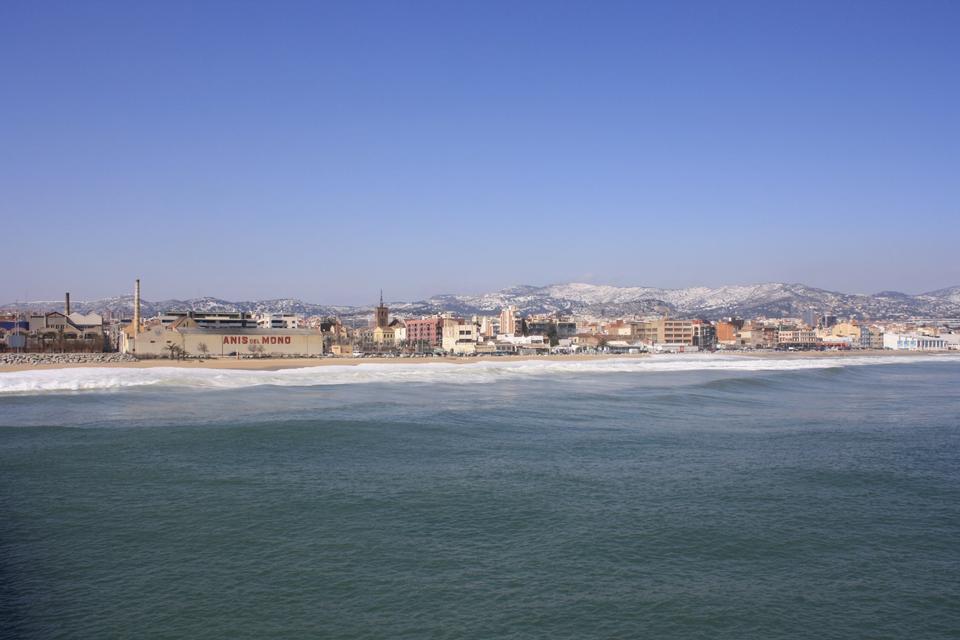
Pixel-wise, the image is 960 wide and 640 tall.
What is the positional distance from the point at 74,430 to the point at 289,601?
1459cm

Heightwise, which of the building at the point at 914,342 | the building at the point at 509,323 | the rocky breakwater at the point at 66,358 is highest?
the building at the point at 509,323

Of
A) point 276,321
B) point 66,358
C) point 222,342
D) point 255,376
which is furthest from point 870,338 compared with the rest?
point 66,358

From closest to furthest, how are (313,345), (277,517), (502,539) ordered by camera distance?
(502,539) < (277,517) < (313,345)

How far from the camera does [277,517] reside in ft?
39.5

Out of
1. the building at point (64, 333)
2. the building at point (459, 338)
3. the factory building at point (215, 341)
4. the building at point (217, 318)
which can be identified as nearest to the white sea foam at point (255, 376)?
the factory building at point (215, 341)

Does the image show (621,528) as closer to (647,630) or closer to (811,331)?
(647,630)

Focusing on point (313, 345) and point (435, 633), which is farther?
point (313, 345)

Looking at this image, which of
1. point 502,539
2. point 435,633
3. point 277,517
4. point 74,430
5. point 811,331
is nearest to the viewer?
point 435,633

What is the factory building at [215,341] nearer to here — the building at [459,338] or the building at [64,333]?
the building at [64,333]

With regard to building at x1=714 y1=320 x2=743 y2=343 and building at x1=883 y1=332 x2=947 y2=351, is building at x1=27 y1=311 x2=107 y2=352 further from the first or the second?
building at x1=883 y1=332 x2=947 y2=351

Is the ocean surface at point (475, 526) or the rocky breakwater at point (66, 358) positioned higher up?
the rocky breakwater at point (66, 358)

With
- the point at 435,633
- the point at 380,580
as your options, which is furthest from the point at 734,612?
the point at 380,580

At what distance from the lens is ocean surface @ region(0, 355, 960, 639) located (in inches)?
334

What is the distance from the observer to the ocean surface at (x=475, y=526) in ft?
27.8
